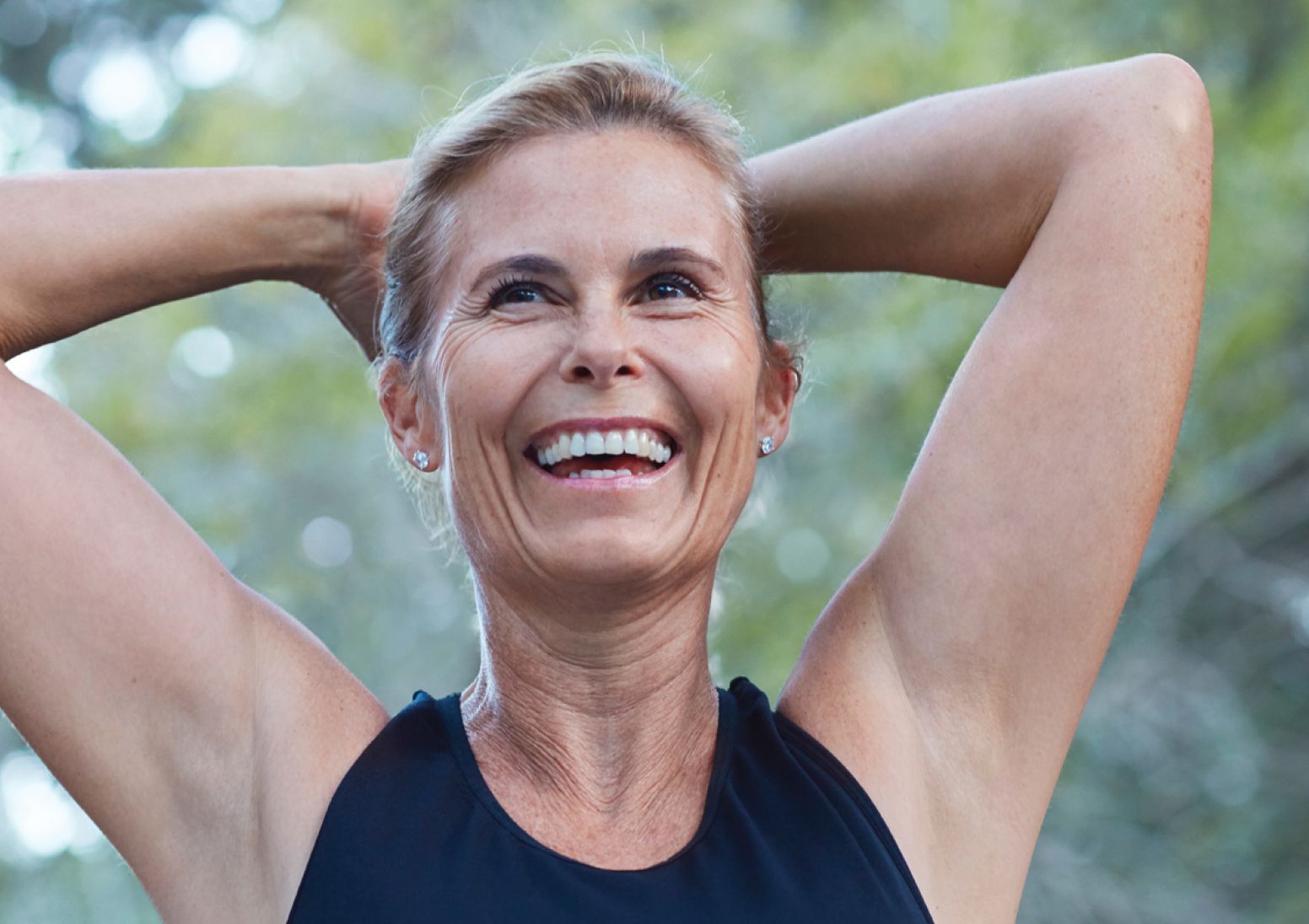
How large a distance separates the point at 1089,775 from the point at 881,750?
3.89m

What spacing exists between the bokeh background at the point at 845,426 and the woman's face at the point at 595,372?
9.31 ft

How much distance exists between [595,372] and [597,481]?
0.11 metres

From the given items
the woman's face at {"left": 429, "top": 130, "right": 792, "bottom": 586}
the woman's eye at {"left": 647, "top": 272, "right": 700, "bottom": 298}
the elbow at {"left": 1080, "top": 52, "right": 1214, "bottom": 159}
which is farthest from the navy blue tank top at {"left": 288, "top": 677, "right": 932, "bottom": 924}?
the elbow at {"left": 1080, "top": 52, "right": 1214, "bottom": 159}

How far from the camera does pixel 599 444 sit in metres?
1.61

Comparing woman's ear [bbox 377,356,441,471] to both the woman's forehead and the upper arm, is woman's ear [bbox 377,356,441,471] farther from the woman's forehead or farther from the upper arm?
the upper arm

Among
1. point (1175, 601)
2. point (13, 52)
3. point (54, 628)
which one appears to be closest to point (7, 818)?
point (13, 52)

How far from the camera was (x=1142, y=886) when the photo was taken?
5.21m

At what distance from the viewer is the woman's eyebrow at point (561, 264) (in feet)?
5.41

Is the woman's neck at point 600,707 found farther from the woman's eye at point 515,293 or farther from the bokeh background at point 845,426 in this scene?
the bokeh background at point 845,426

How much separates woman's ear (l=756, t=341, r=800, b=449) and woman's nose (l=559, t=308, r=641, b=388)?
0.27 m

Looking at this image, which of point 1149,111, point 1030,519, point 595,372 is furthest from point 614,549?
point 1149,111

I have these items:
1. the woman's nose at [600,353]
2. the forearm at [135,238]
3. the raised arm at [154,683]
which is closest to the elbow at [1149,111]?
the woman's nose at [600,353]

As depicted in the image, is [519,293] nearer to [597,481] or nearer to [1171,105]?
[597,481]

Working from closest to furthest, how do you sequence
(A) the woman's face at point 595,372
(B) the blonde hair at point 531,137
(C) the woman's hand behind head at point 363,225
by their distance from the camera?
(A) the woman's face at point 595,372 < (B) the blonde hair at point 531,137 < (C) the woman's hand behind head at point 363,225
